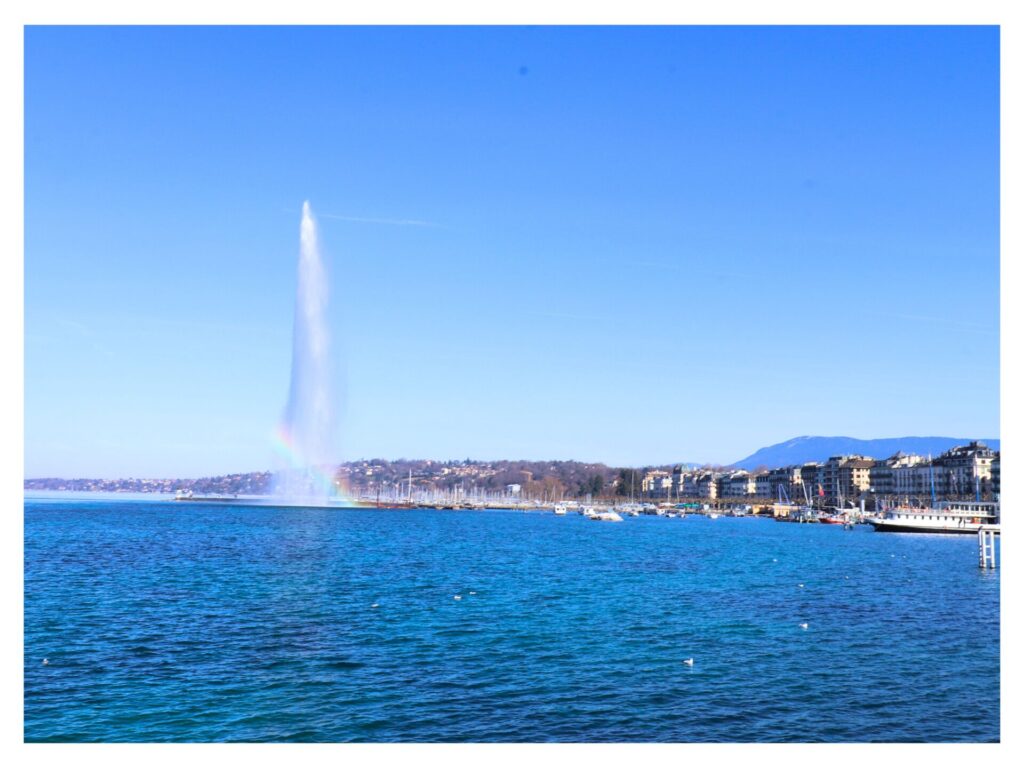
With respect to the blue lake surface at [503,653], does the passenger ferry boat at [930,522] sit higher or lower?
lower

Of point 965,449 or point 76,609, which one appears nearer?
point 76,609

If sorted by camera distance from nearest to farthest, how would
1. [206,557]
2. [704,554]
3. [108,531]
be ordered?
1. [206,557]
2. [704,554]
3. [108,531]

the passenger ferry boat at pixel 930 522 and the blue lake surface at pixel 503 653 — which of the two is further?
the passenger ferry boat at pixel 930 522

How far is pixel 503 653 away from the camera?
2634 cm

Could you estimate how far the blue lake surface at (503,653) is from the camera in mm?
19312

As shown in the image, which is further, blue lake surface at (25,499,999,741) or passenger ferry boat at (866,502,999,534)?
passenger ferry boat at (866,502,999,534)

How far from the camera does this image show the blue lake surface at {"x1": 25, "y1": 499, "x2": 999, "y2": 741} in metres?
19.3

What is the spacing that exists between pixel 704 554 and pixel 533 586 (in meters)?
28.6

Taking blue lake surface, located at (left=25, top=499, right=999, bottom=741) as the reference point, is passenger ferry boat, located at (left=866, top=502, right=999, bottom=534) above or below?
below
